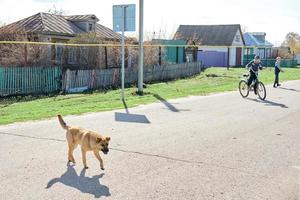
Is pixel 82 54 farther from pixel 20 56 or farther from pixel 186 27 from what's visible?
pixel 186 27

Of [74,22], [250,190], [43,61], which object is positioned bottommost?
[250,190]

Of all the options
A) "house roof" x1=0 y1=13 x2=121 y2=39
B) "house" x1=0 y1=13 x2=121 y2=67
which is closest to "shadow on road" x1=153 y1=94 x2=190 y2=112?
"house" x1=0 y1=13 x2=121 y2=67

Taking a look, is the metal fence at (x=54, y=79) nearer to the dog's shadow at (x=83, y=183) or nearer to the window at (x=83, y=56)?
the window at (x=83, y=56)

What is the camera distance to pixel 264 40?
69.0 m

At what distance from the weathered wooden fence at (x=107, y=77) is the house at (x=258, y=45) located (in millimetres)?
29273

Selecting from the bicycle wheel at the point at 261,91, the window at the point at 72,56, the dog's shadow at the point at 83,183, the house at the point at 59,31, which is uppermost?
the house at the point at 59,31

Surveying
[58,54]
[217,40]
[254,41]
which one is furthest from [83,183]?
[254,41]

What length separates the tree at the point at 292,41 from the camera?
250ft

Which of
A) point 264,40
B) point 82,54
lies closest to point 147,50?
point 82,54

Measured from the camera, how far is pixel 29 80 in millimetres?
19859

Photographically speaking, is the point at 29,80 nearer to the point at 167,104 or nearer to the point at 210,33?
the point at 167,104

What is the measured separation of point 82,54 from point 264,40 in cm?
5070

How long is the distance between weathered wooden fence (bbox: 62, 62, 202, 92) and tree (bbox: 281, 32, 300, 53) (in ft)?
169

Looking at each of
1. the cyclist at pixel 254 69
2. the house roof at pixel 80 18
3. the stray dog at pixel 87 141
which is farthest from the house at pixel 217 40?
the stray dog at pixel 87 141
